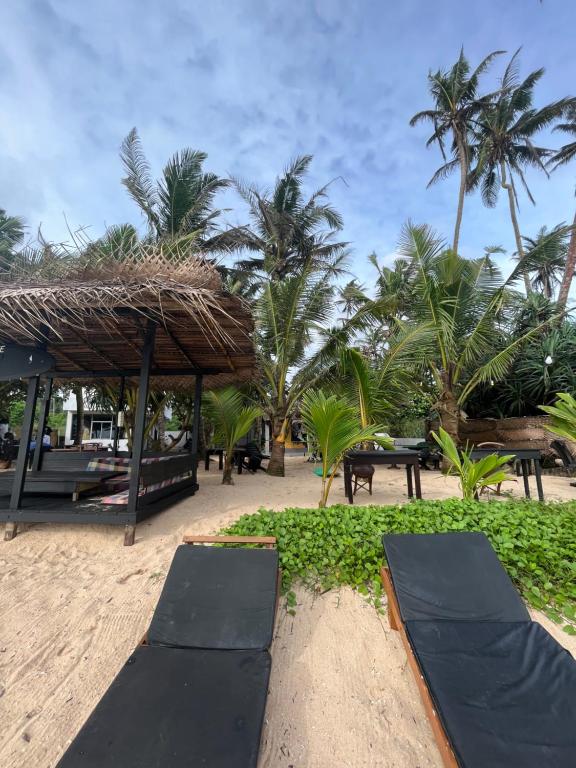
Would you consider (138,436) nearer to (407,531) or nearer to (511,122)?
(407,531)

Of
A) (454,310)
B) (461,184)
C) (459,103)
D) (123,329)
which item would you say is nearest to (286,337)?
(123,329)

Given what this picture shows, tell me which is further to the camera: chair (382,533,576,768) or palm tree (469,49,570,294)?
palm tree (469,49,570,294)

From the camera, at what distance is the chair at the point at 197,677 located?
1232mm

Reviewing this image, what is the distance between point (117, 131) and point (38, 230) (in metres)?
8.25

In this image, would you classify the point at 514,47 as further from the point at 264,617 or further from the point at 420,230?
the point at 264,617

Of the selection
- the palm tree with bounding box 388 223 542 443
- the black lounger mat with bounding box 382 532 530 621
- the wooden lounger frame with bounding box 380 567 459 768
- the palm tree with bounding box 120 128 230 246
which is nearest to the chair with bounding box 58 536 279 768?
the wooden lounger frame with bounding box 380 567 459 768

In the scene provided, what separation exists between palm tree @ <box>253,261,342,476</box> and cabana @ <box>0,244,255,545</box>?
8.72 feet

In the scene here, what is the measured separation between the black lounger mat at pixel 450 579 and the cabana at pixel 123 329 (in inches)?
102

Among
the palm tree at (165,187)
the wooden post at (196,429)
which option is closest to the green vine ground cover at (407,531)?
the wooden post at (196,429)

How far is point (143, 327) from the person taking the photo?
13.8 ft

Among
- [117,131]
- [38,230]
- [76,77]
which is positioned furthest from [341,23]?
[38,230]

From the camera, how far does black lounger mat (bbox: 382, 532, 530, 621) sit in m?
2.10

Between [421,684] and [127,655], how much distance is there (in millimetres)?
1750

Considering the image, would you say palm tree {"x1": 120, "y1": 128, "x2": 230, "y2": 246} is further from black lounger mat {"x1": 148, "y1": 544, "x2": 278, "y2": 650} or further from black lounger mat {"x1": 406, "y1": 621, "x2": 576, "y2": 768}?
black lounger mat {"x1": 406, "y1": 621, "x2": 576, "y2": 768}
